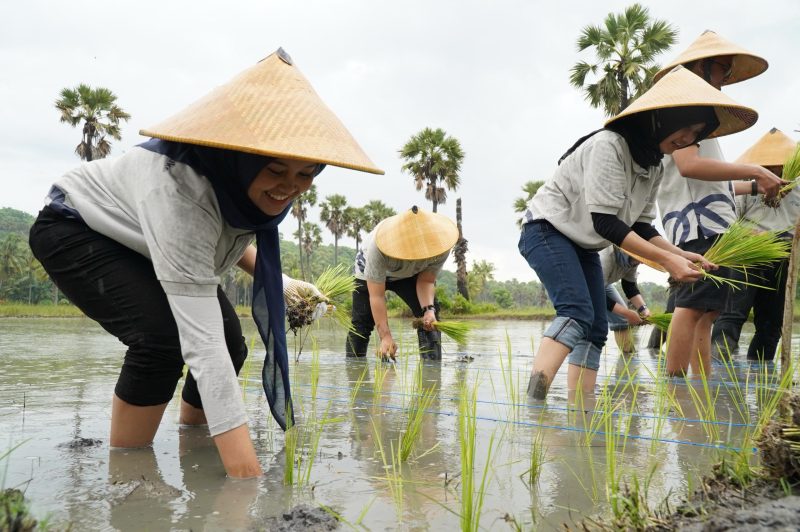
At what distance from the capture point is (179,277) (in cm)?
181

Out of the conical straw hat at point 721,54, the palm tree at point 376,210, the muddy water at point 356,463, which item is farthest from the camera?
the palm tree at point 376,210

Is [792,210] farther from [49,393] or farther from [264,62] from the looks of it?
[49,393]

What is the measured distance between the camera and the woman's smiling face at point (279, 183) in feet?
5.82

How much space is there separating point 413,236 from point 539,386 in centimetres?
228

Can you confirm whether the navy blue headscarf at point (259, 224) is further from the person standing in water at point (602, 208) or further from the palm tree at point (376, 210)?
the palm tree at point (376, 210)

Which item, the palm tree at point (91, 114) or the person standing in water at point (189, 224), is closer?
the person standing in water at point (189, 224)

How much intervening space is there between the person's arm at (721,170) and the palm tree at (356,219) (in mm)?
36847

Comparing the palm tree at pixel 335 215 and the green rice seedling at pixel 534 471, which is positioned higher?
A: the palm tree at pixel 335 215

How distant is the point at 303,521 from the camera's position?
1396mm

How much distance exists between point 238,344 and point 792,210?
13.6 feet

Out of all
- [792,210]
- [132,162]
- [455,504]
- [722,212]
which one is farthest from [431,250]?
[455,504]

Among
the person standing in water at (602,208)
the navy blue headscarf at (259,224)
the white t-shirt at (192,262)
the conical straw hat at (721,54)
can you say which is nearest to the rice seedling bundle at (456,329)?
the person standing in water at (602,208)

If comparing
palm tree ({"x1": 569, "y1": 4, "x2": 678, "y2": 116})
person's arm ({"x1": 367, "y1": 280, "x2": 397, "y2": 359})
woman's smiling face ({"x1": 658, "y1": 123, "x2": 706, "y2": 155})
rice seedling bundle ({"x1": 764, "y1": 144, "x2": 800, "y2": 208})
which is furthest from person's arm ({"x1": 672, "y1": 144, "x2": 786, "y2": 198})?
palm tree ({"x1": 569, "y1": 4, "x2": 678, "y2": 116})

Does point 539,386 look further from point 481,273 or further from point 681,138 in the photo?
point 481,273
